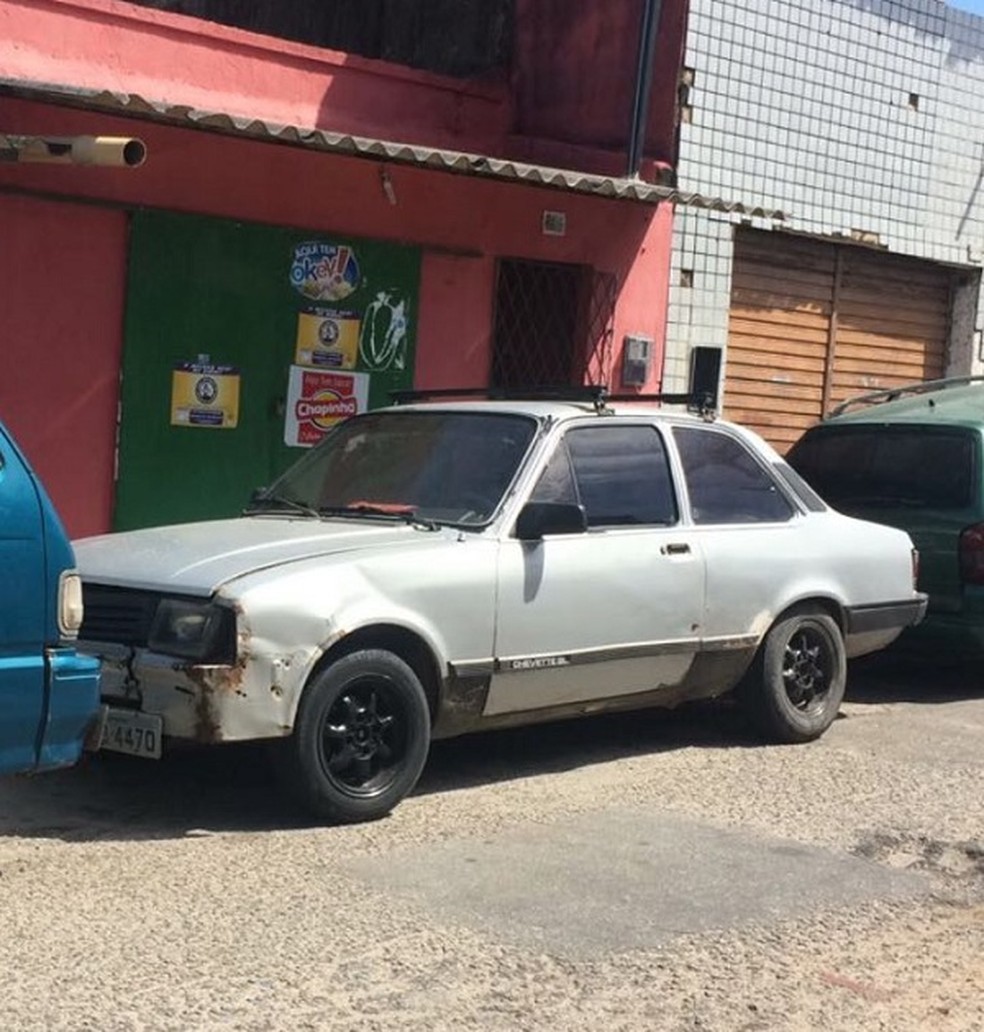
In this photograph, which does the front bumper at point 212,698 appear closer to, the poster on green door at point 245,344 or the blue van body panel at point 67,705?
the blue van body panel at point 67,705

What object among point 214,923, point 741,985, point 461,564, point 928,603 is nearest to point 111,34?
point 461,564

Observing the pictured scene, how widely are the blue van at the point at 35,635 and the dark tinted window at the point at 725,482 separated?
11.1 feet

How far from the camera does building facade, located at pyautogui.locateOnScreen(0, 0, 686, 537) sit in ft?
30.6

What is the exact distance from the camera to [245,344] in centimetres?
1024

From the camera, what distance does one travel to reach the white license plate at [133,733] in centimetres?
571

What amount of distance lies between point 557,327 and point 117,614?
6806 millimetres

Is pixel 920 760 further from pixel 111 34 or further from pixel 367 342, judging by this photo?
pixel 111 34

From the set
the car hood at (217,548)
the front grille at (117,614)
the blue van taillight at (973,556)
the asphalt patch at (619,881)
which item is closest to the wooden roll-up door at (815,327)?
the blue van taillight at (973,556)

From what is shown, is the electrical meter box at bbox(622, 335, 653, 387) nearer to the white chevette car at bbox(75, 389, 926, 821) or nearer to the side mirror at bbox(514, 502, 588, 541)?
the white chevette car at bbox(75, 389, 926, 821)

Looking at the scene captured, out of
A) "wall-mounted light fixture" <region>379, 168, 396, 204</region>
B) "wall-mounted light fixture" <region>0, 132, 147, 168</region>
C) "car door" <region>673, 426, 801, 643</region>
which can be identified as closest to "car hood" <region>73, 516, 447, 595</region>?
"car door" <region>673, 426, 801, 643</region>

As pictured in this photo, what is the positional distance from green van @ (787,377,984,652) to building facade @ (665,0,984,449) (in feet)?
8.81

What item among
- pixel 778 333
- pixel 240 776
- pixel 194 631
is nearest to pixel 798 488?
pixel 240 776

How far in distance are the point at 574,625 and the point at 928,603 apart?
10.7 ft

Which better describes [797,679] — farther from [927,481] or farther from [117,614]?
[117,614]
